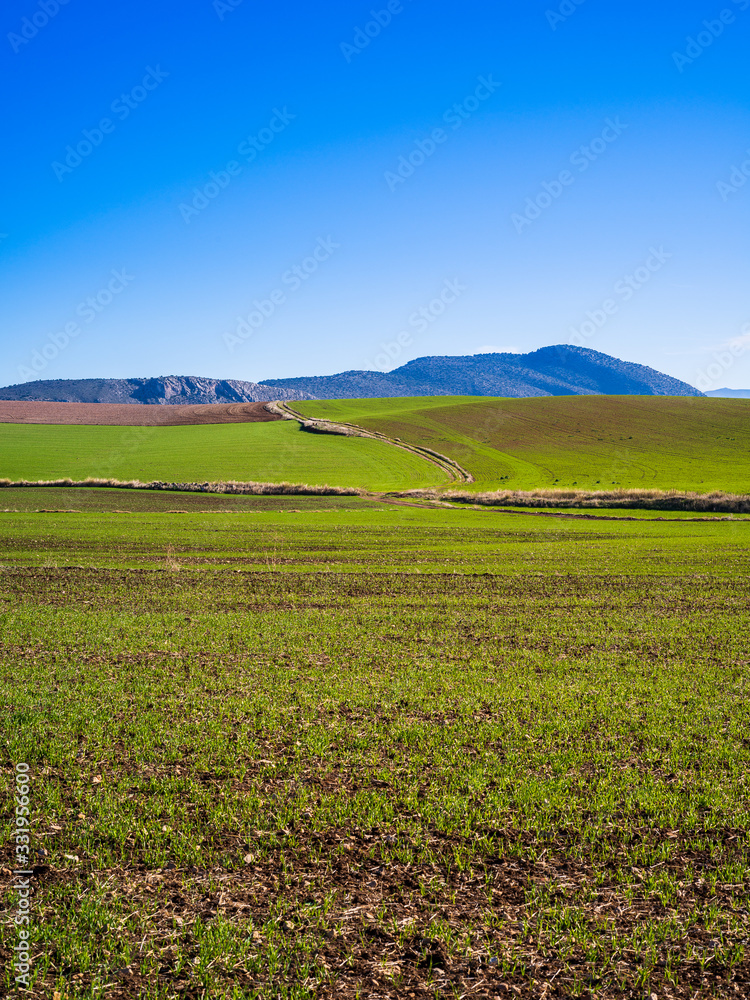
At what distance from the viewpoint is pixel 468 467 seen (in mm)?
74625

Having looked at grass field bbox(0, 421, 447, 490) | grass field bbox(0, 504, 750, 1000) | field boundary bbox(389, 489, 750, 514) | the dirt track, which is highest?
the dirt track

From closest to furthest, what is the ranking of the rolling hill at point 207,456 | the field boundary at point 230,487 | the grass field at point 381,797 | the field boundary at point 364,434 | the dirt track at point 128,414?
the grass field at point 381,797 → the field boundary at point 230,487 → the rolling hill at point 207,456 → the field boundary at point 364,434 → the dirt track at point 128,414

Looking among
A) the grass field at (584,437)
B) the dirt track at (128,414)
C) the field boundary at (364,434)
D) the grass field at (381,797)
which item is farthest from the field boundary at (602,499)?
the dirt track at (128,414)

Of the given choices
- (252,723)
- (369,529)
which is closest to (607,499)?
(369,529)

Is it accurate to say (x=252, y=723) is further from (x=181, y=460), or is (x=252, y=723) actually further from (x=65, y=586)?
(x=181, y=460)

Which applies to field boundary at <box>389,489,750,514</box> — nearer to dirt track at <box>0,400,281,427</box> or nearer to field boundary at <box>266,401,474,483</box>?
field boundary at <box>266,401,474,483</box>

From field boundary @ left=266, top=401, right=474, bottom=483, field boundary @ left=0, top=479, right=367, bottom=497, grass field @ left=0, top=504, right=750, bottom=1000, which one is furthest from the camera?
field boundary @ left=266, top=401, right=474, bottom=483

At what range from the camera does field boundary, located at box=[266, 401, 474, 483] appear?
72869 millimetres

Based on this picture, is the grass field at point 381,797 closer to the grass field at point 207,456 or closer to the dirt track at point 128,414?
the grass field at point 207,456

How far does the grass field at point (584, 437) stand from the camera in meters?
67.4

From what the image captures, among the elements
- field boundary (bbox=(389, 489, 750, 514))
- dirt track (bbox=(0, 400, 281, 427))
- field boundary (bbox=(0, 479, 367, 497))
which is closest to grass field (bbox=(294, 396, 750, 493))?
field boundary (bbox=(389, 489, 750, 514))

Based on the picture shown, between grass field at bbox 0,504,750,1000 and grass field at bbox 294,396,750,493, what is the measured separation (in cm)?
5004

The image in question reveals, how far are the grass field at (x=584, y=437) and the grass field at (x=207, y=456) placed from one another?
9163 millimetres

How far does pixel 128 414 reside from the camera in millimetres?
114812
